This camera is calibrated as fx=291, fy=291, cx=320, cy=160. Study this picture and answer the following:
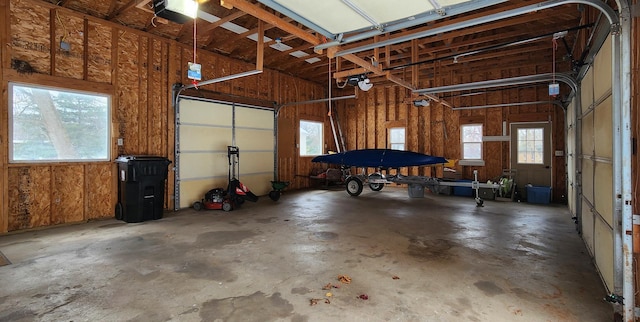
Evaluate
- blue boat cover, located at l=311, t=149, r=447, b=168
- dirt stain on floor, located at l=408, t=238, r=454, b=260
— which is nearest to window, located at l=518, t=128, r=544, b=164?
blue boat cover, located at l=311, t=149, r=447, b=168

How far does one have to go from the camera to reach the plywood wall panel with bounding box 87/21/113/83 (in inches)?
211

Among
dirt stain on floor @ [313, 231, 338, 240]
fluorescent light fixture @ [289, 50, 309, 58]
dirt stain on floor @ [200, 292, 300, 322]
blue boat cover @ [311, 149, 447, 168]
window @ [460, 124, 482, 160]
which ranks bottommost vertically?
dirt stain on floor @ [200, 292, 300, 322]

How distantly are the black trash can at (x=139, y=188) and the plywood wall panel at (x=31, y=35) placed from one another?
196 centimetres

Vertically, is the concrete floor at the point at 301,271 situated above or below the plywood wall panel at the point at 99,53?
below

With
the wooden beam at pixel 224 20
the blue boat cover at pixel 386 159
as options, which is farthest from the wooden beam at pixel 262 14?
the blue boat cover at pixel 386 159

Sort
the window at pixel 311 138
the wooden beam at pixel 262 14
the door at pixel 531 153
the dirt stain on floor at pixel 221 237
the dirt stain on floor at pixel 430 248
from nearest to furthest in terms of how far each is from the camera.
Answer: the wooden beam at pixel 262 14 < the dirt stain on floor at pixel 430 248 < the dirt stain on floor at pixel 221 237 < the door at pixel 531 153 < the window at pixel 311 138

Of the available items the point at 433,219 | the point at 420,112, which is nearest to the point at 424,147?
the point at 420,112

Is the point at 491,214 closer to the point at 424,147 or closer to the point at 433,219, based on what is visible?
the point at 433,219

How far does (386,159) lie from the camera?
7867mm

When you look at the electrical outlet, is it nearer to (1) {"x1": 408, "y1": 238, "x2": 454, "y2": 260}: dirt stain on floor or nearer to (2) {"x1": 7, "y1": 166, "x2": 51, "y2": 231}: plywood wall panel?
(2) {"x1": 7, "y1": 166, "x2": 51, "y2": 231}: plywood wall panel

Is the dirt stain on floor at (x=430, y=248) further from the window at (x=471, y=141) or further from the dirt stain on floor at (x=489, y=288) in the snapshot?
the window at (x=471, y=141)

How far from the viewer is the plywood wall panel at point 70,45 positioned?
4980 millimetres

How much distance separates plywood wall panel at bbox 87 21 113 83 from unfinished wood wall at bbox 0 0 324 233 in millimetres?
16

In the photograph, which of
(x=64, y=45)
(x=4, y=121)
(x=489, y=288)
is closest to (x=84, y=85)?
(x=64, y=45)
